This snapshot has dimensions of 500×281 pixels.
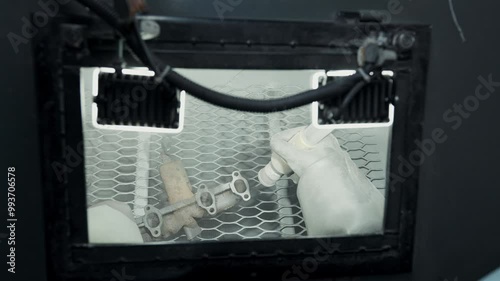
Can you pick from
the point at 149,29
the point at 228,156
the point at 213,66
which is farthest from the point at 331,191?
the point at 149,29

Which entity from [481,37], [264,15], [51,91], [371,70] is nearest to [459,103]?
[481,37]

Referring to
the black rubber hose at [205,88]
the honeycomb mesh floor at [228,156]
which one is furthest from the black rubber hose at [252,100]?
the honeycomb mesh floor at [228,156]

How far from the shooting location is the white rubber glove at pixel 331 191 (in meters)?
0.88

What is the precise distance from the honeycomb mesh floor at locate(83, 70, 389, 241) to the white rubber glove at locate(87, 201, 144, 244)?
0.04 meters

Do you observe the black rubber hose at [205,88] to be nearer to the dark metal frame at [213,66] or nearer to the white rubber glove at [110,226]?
the dark metal frame at [213,66]

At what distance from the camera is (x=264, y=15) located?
2.64ft

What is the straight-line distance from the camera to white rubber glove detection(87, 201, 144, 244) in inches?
32.1

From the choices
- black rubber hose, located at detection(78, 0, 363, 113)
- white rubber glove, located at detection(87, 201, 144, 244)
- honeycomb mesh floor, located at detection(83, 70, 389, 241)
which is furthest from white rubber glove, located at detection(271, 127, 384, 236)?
white rubber glove, located at detection(87, 201, 144, 244)

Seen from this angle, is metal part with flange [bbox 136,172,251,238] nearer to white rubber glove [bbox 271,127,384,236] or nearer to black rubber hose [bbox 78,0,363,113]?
white rubber glove [bbox 271,127,384,236]

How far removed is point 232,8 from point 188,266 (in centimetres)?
44

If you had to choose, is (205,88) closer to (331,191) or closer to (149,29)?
(149,29)

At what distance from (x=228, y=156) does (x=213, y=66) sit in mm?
233

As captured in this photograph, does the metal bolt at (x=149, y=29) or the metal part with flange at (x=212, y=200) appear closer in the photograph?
the metal bolt at (x=149, y=29)

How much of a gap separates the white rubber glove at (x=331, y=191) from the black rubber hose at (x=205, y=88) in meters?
0.19
